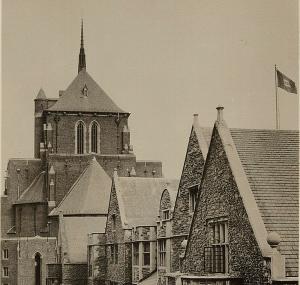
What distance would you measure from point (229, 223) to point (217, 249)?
1.10m

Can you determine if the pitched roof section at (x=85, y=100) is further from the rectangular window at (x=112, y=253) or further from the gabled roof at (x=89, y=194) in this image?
the rectangular window at (x=112, y=253)

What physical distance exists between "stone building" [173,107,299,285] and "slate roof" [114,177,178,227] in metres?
15.7

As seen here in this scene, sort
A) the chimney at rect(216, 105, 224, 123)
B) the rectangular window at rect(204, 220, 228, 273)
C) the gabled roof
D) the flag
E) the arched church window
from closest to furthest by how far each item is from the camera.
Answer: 1. the rectangular window at rect(204, 220, 228, 273)
2. the chimney at rect(216, 105, 224, 123)
3. the flag
4. the gabled roof
5. the arched church window

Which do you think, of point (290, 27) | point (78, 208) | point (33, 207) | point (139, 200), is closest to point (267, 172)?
point (290, 27)

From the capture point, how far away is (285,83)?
2048 centimetres

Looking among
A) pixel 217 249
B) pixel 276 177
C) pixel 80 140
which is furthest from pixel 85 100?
pixel 276 177

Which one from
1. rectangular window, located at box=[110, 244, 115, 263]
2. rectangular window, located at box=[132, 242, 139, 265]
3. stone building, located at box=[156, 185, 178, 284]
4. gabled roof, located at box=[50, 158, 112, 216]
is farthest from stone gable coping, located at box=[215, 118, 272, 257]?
gabled roof, located at box=[50, 158, 112, 216]

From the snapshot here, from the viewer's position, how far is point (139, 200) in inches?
1487

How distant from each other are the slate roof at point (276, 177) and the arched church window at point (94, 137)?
5050 cm

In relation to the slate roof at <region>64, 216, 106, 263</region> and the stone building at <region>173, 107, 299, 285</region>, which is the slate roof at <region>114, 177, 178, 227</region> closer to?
the slate roof at <region>64, 216, 106, 263</region>

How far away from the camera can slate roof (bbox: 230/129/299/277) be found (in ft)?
55.4

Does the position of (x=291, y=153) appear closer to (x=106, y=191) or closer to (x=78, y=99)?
(x=106, y=191)

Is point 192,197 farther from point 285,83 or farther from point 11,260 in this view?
point 11,260

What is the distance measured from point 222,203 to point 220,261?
1567 millimetres
